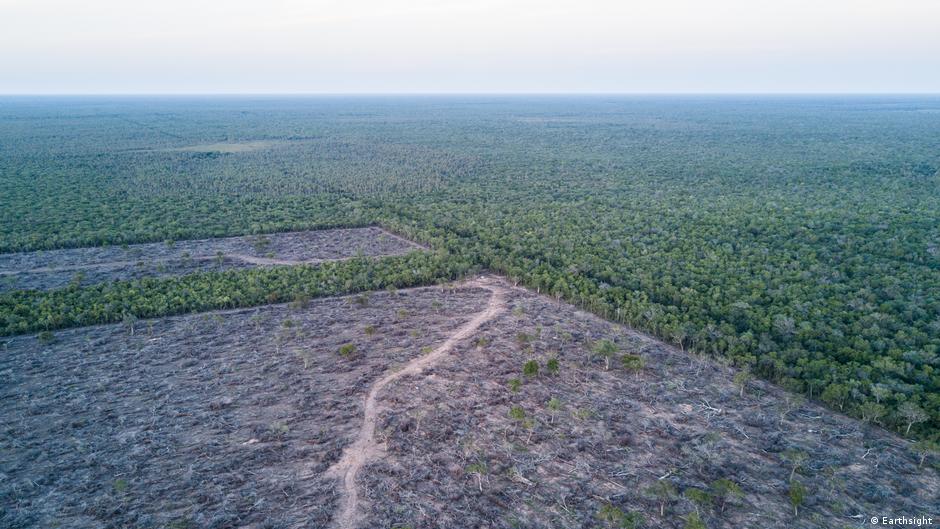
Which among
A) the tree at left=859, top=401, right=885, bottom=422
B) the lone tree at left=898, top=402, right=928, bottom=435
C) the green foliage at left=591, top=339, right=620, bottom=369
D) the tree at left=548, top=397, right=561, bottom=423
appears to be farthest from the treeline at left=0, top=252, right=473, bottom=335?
the lone tree at left=898, top=402, right=928, bottom=435

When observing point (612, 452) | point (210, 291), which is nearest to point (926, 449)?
point (612, 452)

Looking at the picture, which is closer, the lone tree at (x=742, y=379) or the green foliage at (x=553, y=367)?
the lone tree at (x=742, y=379)

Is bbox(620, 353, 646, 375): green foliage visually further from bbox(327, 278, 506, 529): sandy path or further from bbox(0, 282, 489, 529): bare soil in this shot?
bbox(0, 282, 489, 529): bare soil

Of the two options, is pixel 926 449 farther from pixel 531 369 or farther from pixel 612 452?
pixel 531 369

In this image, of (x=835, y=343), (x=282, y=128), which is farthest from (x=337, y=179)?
(x=282, y=128)

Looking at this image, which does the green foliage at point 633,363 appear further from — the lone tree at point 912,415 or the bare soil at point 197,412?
the lone tree at point 912,415

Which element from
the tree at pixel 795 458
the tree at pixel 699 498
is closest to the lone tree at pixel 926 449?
the tree at pixel 795 458

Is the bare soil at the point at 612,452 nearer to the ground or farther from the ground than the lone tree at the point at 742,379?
nearer to the ground
